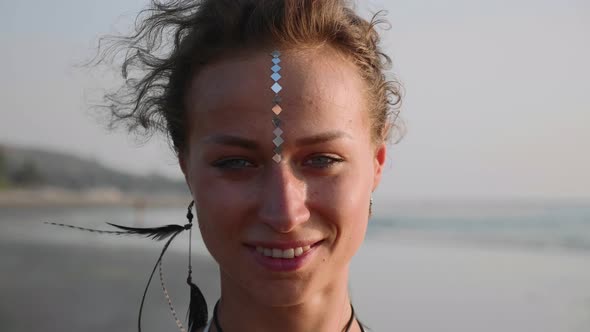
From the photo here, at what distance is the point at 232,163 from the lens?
2139mm

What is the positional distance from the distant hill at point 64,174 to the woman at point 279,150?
36.6 meters

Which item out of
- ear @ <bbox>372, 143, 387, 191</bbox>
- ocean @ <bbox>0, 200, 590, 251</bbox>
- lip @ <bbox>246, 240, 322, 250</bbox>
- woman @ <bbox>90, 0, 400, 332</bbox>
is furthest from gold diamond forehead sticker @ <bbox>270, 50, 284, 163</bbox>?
ocean @ <bbox>0, 200, 590, 251</bbox>

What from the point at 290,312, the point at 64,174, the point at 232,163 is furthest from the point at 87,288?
the point at 64,174

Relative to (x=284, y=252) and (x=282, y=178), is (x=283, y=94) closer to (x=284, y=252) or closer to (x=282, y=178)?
(x=282, y=178)

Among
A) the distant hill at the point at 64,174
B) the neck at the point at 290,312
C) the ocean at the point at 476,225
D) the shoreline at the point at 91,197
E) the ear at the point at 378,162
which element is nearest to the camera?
the neck at the point at 290,312

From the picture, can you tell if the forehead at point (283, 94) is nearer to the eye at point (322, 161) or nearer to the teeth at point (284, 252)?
the eye at point (322, 161)

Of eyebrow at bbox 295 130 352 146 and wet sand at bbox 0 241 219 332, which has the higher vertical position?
eyebrow at bbox 295 130 352 146

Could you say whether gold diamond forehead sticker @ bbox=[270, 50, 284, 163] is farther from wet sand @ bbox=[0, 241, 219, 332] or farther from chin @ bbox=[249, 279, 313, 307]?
wet sand @ bbox=[0, 241, 219, 332]

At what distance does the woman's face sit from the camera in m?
2.07

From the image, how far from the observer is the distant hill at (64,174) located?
41469 mm

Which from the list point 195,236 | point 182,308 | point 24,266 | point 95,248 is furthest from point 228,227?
point 195,236

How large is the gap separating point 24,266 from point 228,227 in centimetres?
902

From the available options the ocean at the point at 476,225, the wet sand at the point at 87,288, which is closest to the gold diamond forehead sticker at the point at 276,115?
the wet sand at the point at 87,288

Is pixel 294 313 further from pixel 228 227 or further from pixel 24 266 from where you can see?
pixel 24 266
